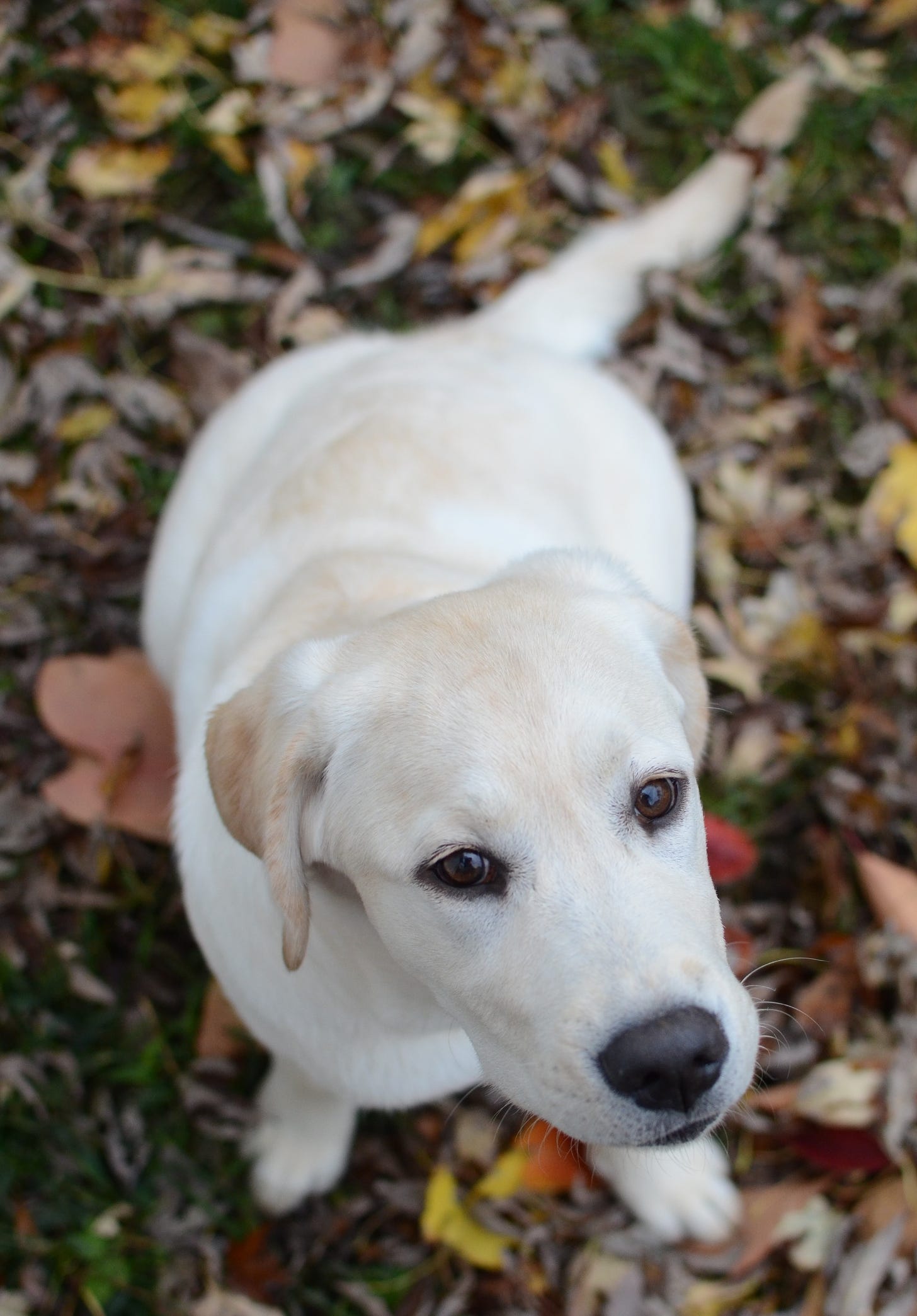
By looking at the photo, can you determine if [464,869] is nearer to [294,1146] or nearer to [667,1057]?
[667,1057]

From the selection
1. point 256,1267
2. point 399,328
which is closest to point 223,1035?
point 256,1267

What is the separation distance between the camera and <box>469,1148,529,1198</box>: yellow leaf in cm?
304

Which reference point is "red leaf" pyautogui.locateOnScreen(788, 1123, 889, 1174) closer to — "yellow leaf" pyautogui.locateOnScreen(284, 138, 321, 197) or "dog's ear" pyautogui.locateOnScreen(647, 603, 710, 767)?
"dog's ear" pyautogui.locateOnScreen(647, 603, 710, 767)

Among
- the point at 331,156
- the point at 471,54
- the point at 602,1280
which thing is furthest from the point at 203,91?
the point at 602,1280

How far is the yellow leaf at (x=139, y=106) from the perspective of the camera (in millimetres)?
4293

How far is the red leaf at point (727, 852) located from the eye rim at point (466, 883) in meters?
1.50

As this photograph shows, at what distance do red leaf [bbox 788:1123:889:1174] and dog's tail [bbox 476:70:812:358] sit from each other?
2513 mm

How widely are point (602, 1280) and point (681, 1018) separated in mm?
1742

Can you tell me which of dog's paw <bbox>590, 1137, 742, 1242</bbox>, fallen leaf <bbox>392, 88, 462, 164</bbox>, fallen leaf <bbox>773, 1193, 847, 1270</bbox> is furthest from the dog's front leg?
fallen leaf <bbox>392, 88, 462, 164</bbox>

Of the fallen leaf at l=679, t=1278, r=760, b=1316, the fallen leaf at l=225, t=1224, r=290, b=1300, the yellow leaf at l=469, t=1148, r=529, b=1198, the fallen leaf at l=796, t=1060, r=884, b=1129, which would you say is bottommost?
the fallen leaf at l=225, t=1224, r=290, b=1300

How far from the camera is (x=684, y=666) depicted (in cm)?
215

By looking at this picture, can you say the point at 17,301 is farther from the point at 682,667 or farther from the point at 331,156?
the point at 682,667

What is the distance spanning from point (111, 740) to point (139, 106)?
2.57 meters

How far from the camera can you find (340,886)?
2074mm
